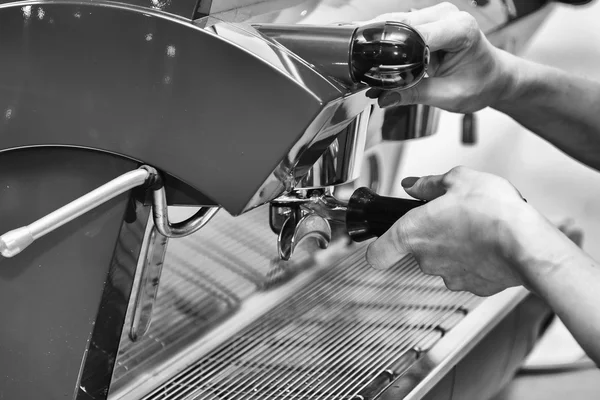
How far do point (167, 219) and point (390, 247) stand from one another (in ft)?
0.56

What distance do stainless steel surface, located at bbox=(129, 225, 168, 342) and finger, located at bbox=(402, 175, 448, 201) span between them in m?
0.20

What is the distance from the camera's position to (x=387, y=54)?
0.39m

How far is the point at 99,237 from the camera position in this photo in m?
0.44

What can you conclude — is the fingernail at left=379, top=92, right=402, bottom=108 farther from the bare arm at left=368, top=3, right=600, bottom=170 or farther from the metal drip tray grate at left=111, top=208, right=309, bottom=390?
the metal drip tray grate at left=111, top=208, right=309, bottom=390

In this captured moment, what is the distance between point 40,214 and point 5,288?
2.2 inches

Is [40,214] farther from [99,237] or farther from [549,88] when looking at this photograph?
[549,88]

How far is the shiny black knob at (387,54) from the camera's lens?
392mm

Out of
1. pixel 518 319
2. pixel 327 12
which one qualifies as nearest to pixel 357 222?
pixel 327 12

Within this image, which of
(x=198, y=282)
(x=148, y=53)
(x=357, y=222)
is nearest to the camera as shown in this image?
(x=148, y=53)

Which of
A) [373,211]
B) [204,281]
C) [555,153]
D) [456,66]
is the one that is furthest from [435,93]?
[555,153]

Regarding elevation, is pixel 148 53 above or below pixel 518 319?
above

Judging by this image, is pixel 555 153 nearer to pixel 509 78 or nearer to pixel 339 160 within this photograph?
pixel 509 78

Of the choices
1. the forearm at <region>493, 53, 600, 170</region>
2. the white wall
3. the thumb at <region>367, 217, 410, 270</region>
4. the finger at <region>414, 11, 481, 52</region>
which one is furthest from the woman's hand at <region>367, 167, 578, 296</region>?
the white wall

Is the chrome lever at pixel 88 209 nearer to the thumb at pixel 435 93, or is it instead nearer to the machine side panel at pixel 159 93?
the machine side panel at pixel 159 93
